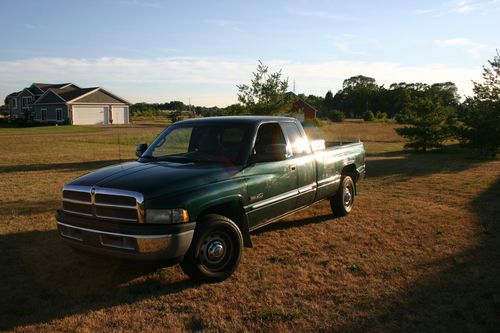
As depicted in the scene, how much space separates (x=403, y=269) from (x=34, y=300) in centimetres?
427

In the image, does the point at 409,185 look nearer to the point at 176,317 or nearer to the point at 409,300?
the point at 409,300

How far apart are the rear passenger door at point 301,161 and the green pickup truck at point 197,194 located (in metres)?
0.02

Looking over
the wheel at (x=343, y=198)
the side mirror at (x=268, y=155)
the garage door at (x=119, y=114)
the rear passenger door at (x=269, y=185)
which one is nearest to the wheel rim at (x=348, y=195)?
the wheel at (x=343, y=198)

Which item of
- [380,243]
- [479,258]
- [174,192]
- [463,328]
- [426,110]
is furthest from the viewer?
[426,110]

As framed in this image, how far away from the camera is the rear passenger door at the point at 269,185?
5.20 metres

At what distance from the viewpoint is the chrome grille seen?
13.6ft

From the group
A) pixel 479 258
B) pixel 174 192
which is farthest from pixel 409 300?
pixel 174 192

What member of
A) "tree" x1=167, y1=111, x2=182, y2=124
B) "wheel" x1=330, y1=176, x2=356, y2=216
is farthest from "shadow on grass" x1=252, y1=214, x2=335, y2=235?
"tree" x1=167, y1=111, x2=182, y2=124

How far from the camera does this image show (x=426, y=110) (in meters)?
21.3

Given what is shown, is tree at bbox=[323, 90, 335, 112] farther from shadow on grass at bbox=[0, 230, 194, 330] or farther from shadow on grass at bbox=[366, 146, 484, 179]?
shadow on grass at bbox=[0, 230, 194, 330]

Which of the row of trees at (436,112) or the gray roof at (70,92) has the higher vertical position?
the gray roof at (70,92)

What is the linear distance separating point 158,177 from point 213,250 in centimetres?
103

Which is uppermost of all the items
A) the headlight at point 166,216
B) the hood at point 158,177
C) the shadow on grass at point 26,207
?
the hood at point 158,177

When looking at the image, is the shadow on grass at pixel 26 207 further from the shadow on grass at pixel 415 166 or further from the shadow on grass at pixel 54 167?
the shadow on grass at pixel 415 166
